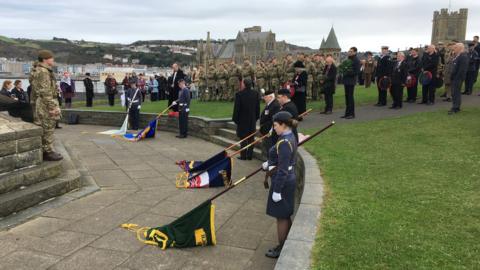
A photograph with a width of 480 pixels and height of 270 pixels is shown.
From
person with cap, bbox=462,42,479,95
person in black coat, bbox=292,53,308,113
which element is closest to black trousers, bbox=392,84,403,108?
person with cap, bbox=462,42,479,95

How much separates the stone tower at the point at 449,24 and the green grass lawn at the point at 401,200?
251 feet

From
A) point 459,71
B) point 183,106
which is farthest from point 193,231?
point 459,71

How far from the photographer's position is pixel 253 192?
785cm

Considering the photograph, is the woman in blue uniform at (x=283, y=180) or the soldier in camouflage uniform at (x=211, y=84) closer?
the woman in blue uniform at (x=283, y=180)

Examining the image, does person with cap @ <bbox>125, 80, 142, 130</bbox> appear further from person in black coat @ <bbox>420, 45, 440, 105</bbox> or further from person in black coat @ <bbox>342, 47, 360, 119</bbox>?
person in black coat @ <bbox>420, 45, 440, 105</bbox>

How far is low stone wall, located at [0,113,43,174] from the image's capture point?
6660mm

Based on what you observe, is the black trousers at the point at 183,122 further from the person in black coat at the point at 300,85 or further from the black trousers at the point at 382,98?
the black trousers at the point at 382,98

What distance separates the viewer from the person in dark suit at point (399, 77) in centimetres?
1388

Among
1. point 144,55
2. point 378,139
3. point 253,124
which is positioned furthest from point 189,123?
point 144,55

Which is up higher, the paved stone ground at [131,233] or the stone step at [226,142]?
the stone step at [226,142]

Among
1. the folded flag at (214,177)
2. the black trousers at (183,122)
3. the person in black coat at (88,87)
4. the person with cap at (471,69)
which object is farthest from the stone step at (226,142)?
the person in black coat at (88,87)

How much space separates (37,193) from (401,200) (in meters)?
5.67

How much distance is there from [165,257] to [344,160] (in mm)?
4269

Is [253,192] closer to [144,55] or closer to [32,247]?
[32,247]
